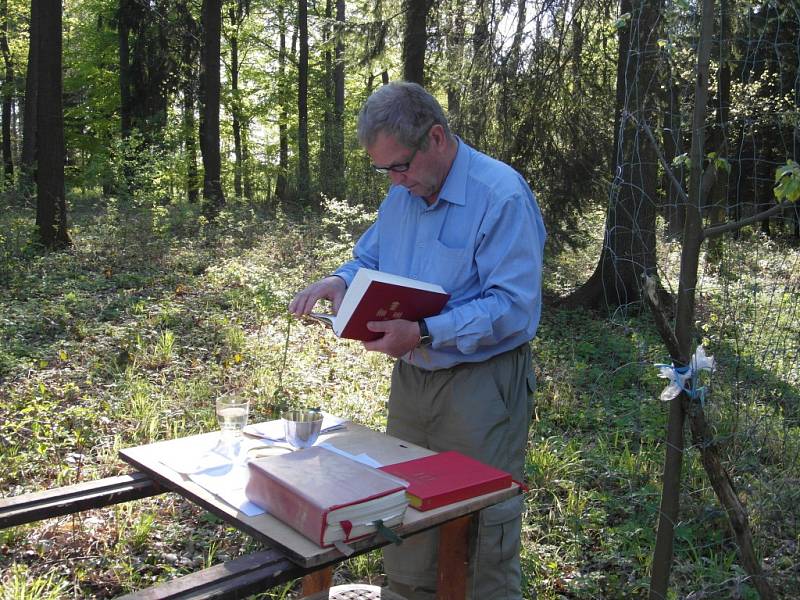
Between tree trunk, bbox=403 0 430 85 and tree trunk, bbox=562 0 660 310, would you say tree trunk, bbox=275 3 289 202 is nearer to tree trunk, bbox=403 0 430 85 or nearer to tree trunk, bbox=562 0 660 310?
tree trunk, bbox=403 0 430 85

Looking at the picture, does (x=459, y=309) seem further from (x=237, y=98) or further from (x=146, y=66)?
(x=237, y=98)

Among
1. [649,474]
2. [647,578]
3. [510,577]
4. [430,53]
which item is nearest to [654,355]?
[649,474]

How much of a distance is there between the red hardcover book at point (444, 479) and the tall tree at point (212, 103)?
12.1 meters

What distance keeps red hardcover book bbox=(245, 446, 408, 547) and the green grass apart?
1.65 meters

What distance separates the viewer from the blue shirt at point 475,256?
233cm

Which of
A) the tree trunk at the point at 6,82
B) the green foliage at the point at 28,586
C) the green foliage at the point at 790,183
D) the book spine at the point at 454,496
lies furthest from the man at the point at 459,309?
the tree trunk at the point at 6,82

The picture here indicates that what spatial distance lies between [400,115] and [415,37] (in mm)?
7717

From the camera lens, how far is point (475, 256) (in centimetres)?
247

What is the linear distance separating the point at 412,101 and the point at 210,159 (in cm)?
1314

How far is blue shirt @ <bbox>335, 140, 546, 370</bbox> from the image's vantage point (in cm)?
233

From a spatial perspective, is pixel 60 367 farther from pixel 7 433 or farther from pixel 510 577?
pixel 510 577

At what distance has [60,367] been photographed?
5.62 metres

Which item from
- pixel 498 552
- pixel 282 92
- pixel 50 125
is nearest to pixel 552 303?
pixel 498 552

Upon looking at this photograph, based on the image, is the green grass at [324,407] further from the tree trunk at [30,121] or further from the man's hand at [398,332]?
the tree trunk at [30,121]
